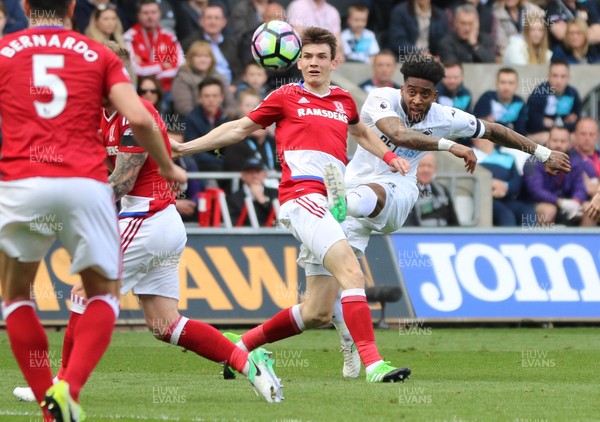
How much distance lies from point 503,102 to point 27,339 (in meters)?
12.9

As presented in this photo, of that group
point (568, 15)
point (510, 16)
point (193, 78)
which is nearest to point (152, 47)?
point (193, 78)

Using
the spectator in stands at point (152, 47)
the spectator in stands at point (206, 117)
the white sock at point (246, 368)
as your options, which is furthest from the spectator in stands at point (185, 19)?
the white sock at point (246, 368)

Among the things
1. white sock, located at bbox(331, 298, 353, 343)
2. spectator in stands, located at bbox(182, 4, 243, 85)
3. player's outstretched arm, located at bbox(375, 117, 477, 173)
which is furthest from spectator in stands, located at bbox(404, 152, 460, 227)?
player's outstretched arm, located at bbox(375, 117, 477, 173)

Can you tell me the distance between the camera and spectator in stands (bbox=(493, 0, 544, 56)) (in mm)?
21266

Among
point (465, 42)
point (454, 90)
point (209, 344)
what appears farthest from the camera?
point (465, 42)

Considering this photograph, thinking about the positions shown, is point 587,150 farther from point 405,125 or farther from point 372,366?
point 372,366

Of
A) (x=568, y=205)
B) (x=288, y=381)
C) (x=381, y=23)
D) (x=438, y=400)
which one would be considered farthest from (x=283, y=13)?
(x=438, y=400)

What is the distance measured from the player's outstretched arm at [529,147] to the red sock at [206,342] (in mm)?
3550

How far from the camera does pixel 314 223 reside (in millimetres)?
9531

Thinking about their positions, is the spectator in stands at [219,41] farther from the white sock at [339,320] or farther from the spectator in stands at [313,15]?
the white sock at [339,320]

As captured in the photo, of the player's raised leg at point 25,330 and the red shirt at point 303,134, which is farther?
the red shirt at point 303,134

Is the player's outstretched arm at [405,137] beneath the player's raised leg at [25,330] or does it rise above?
above

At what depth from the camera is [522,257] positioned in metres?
16.1

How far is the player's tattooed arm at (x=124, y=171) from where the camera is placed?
28.9 ft
